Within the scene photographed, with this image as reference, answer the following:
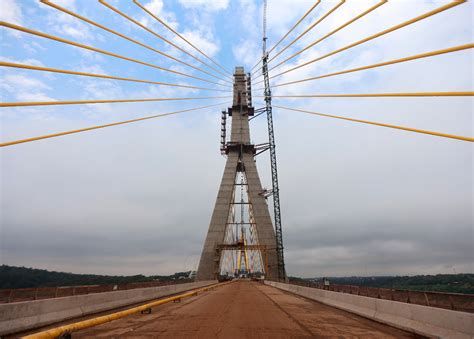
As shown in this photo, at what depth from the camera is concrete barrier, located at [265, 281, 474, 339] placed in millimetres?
7254

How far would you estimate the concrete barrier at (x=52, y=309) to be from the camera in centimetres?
889

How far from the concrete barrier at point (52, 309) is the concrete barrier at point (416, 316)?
10360mm

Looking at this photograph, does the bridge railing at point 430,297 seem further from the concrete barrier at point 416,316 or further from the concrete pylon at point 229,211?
the concrete pylon at point 229,211

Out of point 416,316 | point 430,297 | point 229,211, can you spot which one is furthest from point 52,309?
point 229,211

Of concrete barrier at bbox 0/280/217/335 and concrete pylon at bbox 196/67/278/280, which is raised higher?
concrete pylon at bbox 196/67/278/280

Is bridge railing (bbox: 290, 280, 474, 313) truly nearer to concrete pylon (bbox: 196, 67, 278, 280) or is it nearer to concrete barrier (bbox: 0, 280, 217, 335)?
concrete barrier (bbox: 0, 280, 217, 335)

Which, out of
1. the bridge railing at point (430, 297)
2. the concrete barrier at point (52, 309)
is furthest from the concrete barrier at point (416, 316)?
the concrete barrier at point (52, 309)

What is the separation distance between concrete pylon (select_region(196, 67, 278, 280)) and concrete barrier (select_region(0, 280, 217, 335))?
33.5m

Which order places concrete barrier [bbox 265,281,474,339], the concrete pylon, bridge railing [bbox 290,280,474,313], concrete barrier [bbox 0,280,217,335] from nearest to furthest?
1. concrete barrier [bbox 265,281,474,339]
2. concrete barrier [bbox 0,280,217,335]
3. bridge railing [bbox 290,280,474,313]
4. the concrete pylon

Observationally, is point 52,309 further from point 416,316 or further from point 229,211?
point 229,211

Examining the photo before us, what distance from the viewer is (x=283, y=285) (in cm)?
3981

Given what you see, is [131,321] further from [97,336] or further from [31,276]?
[31,276]

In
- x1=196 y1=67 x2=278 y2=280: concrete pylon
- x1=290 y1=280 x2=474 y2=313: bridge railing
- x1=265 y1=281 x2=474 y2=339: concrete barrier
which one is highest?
x1=196 y1=67 x2=278 y2=280: concrete pylon

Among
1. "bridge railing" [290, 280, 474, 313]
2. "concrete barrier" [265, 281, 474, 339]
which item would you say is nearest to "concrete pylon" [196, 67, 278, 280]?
"bridge railing" [290, 280, 474, 313]
